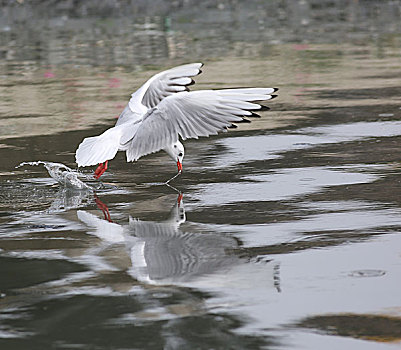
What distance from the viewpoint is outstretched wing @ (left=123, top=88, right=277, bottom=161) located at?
7543 mm

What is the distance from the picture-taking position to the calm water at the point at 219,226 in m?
4.59

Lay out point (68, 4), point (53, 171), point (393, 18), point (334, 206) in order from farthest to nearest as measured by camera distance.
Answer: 1. point (68, 4)
2. point (393, 18)
3. point (53, 171)
4. point (334, 206)

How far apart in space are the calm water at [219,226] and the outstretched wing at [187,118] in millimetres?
368

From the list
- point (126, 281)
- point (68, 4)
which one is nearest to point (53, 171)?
point (126, 281)

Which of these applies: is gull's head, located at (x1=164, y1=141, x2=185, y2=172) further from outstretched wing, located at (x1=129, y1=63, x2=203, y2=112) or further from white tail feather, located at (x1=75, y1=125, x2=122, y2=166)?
outstretched wing, located at (x1=129, y1=63, x2=203, y2=112)

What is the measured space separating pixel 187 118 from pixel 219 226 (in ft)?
4.90

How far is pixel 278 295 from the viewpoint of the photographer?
493cm

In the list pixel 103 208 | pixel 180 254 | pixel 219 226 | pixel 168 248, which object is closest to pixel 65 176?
pixel 103 208

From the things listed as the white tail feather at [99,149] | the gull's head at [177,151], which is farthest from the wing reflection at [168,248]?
the gull's head at [177,151]

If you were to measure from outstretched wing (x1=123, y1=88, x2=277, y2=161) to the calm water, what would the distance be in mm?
368

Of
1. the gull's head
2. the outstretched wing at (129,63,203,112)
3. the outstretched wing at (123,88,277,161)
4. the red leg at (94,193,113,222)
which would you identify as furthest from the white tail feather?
the outstretched wing at (129,63,203,112)

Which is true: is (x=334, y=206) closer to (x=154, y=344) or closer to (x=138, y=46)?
(x=154, y=344)

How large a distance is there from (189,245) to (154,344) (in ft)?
5.59

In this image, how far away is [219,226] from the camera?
6461 millimetres
